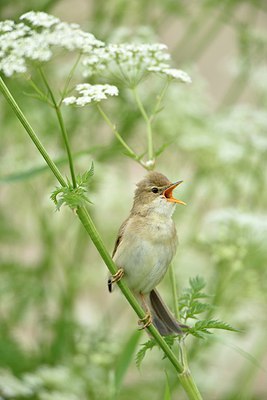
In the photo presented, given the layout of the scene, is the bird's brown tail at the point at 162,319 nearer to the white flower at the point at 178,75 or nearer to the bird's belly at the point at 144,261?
the bird's belly at the point at 144,261

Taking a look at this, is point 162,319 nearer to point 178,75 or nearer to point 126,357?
point 126,357

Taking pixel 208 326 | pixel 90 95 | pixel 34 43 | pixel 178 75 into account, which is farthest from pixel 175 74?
pixel 208 326

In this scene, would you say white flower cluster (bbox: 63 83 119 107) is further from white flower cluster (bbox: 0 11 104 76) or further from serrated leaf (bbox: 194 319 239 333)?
serrated leaf (bbox: 194 319 239 333)

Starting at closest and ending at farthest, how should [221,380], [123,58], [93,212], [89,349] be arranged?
[123,58], [89,349], [93,212], [221,380]

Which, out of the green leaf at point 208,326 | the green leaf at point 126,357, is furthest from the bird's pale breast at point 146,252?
the green leaf at point 208,326

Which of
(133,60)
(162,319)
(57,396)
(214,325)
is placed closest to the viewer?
(214,325)

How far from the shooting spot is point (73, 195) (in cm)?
163

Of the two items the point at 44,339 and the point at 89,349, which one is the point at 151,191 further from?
the point at 44,339

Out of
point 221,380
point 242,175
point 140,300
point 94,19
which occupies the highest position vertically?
point 94,19

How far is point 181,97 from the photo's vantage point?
3764mm

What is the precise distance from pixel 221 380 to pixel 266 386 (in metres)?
1.40

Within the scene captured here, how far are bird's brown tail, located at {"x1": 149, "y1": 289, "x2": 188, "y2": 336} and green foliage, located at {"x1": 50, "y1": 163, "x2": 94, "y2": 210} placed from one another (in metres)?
0.46

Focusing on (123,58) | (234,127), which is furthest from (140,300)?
(234,127)

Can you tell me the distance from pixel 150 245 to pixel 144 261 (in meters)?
0.06
